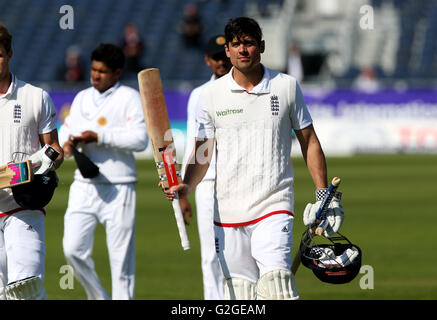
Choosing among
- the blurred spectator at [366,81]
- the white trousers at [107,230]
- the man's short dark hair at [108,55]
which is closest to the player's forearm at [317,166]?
the white trousers at [107,230]

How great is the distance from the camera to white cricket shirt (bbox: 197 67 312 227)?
19.2ft

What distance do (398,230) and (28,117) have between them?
882 centimetres

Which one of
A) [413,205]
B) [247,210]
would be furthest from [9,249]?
[413,205]

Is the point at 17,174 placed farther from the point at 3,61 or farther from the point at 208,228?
the point at 208,228

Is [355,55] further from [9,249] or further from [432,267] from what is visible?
[9,249]

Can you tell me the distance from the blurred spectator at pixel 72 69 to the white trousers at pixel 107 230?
20608 mm

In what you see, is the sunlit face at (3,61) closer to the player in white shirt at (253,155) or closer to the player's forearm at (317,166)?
the player in white shirt at (253,155)

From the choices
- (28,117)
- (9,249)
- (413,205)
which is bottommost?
(413,205)

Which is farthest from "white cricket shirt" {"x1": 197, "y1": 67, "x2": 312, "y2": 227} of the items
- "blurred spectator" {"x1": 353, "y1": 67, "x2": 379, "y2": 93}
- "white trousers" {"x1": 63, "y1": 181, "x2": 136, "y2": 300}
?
"blurred spectator" {"x1": 353, "y1": 67, "x2": 379, "y2": 93}

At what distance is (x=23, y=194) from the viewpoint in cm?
573

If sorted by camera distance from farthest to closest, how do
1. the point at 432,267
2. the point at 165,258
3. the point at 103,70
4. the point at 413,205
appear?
the point at 413,205 → the point at 165,258 → the point at 432,267 → the point at 103,70

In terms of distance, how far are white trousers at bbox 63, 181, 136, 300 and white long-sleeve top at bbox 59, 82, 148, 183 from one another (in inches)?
4.9

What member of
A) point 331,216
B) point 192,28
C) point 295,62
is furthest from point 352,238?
point 192,28

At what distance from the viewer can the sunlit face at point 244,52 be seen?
578cm
